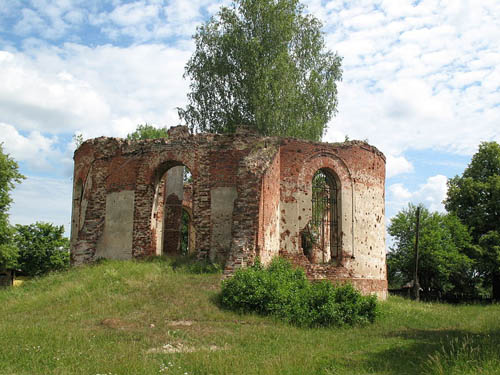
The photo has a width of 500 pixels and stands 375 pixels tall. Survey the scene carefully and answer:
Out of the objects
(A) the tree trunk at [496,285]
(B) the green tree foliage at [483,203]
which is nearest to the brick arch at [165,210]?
(B) the green tree foliage at [483,203]

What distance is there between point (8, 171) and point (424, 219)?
22433 millimetres

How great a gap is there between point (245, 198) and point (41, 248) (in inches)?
896

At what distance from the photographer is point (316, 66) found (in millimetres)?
25109

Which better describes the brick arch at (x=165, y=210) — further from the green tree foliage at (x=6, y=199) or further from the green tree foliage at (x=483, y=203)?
the green tree foliage at (x=483, y=203)

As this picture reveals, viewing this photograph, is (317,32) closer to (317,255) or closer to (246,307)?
(317,255)

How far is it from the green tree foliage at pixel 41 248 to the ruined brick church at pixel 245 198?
1564cm

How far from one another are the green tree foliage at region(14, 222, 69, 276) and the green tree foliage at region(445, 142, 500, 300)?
2442 cm

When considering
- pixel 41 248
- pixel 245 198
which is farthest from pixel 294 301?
pixel 41 248

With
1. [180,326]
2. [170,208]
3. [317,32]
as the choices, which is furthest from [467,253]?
[180,326]

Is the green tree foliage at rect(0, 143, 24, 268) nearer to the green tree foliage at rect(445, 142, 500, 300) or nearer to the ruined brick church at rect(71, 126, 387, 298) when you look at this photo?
the ruined brick church at rect(71, 126, 387, 298)

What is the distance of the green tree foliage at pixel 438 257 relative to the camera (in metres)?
25.4

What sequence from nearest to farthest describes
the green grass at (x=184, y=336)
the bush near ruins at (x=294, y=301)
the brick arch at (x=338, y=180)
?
the green grass at (x=184, y=336) < the bush near ruins at (x=294, y=301) < the brick arch at (x=338, y=180)

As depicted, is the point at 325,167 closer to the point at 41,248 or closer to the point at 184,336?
the point at 184,336

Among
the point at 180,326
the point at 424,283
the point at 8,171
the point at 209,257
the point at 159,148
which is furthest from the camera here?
the point at 424,283
